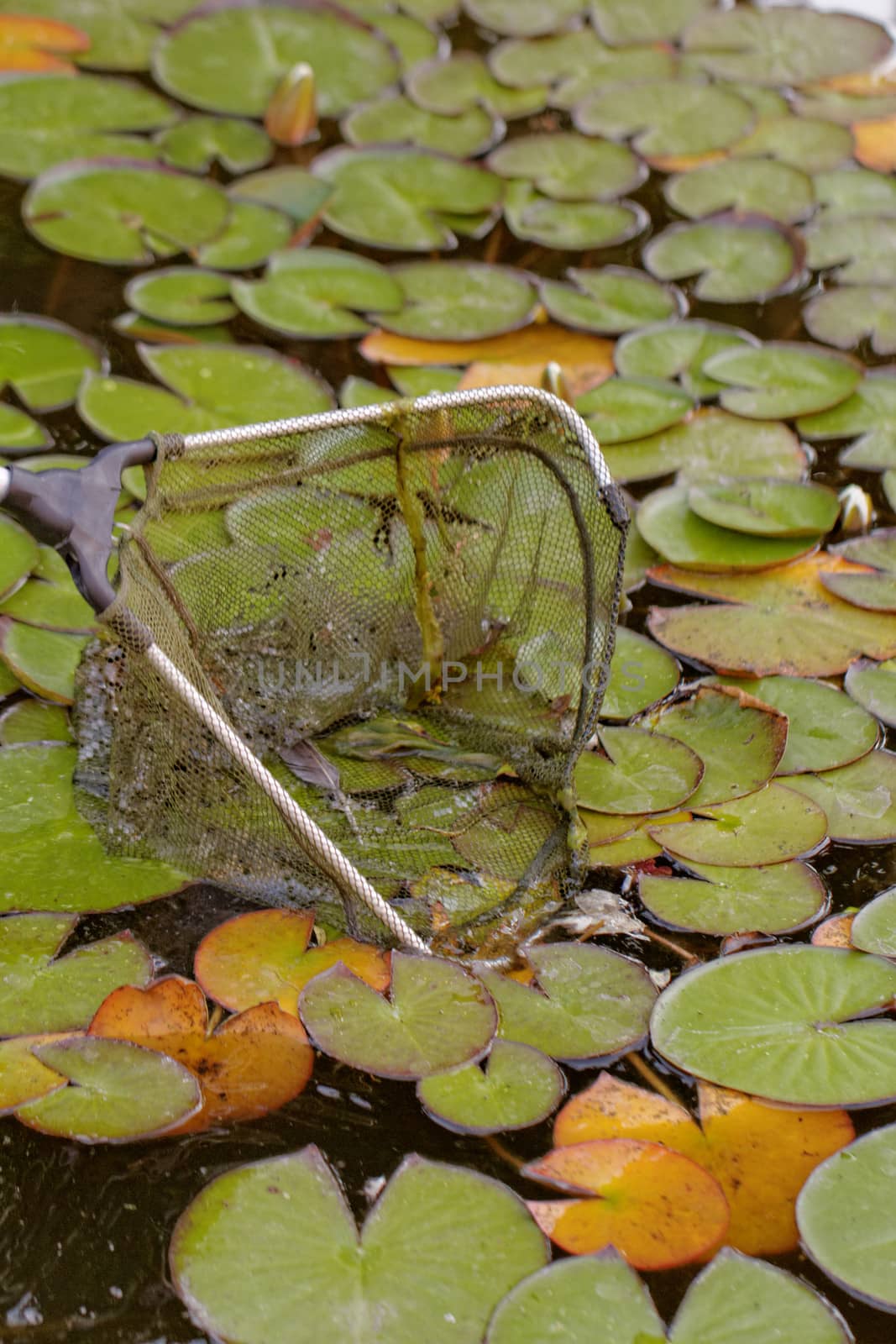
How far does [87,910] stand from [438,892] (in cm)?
54

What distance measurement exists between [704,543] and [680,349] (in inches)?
28.2

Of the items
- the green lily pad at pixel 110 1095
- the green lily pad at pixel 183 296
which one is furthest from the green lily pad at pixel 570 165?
the green lily pad at pixel 110 1095

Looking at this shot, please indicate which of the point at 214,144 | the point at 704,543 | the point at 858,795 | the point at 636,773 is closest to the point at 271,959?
the point at 636,773

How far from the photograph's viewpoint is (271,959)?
76.9 inches

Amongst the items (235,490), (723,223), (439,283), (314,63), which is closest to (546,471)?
(235,490)

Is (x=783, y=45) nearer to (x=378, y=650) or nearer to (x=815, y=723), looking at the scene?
(x=815, y=723)

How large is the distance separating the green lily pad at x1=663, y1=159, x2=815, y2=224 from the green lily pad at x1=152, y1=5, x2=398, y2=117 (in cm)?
100

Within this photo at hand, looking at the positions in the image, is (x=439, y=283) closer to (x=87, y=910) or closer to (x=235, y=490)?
(x=235, y=490)

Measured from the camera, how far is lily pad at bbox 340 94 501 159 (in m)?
3.84

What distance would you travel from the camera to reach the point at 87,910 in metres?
1.98

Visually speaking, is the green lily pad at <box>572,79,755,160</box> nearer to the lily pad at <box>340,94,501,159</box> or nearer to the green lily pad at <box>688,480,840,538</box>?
the lily pad at <box>340,94,501,159</box>

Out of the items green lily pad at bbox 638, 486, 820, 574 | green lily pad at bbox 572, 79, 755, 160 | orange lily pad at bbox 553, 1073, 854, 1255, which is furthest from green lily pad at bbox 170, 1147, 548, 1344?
green lily pad at bbox 572, 79, 755, 160

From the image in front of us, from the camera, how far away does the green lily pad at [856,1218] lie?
1617 millimetres

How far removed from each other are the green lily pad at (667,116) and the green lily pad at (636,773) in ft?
7.46
